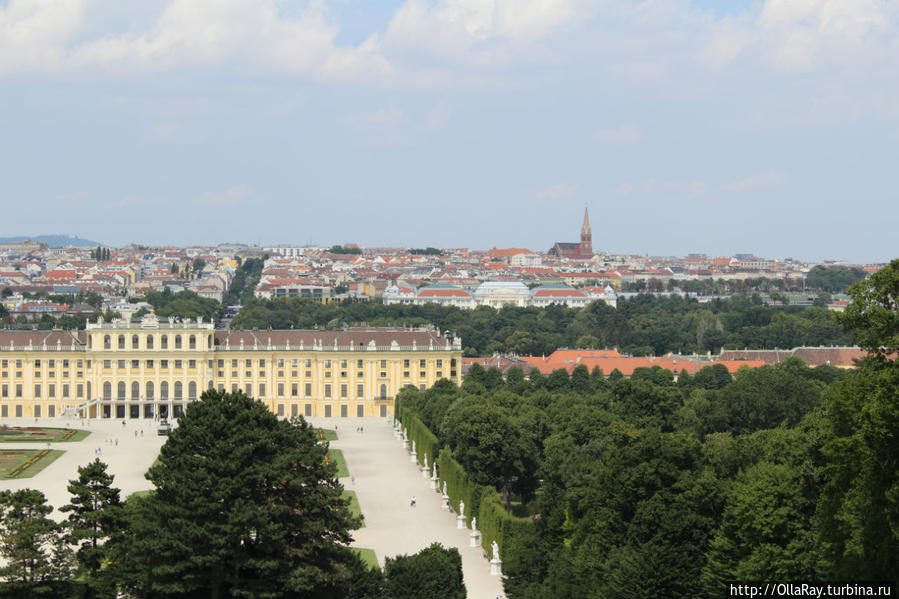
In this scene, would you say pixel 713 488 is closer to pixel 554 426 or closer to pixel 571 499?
pixel 571 499

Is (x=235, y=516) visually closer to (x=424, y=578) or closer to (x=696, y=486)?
(x=424, y=578)

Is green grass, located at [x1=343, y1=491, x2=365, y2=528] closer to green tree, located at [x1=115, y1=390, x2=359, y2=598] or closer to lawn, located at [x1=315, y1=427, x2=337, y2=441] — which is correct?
lawn, located at [x1=315, y1=427, x2=337, y2=441]

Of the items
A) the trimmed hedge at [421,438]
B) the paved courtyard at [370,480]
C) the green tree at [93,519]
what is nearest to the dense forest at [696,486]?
the paved courtyard at [370,480]

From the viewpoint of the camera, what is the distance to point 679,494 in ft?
117

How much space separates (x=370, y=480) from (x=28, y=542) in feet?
94.2

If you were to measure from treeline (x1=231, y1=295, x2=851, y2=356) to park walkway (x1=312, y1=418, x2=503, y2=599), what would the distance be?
48.9m

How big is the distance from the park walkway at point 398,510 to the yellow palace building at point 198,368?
10.0m

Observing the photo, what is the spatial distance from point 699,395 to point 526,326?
69.7 m

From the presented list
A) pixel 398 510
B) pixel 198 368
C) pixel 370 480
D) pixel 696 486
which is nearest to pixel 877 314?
pixel 696 486

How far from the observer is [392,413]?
89000 millimetres

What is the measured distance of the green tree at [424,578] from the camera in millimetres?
37375

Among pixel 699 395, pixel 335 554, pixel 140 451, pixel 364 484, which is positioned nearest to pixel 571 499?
pixel 335 554

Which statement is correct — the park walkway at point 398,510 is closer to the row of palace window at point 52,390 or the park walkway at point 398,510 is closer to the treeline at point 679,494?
the treeline at point 679,494

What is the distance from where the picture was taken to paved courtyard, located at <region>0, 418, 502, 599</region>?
157ft
